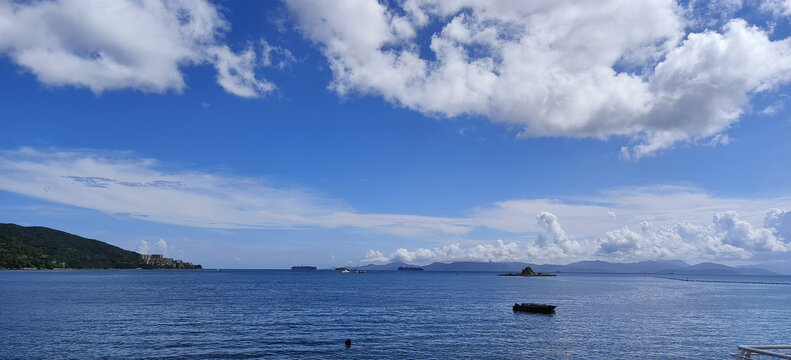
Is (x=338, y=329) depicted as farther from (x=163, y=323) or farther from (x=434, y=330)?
(x=163, y=323)

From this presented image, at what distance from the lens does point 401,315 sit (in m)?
85.1

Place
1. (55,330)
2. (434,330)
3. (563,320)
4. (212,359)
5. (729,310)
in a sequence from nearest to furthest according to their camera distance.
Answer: (212,359) < (55,330) < (434,330) < (563,320) < (729,310)

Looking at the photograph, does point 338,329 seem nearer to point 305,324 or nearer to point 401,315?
point 305,324

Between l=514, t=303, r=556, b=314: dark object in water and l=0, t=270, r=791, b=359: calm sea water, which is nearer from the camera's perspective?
l=0, t=270, r=791, b=359: calm sea water

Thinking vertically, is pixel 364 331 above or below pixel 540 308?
below

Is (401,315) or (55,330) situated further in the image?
(401,315)

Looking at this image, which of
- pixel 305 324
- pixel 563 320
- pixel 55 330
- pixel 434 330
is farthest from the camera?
pixel 563 320

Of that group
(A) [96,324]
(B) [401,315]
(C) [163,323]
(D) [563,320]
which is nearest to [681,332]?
(D) [563,320]

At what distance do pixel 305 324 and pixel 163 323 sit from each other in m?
21.6

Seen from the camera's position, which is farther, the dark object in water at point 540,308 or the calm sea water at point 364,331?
the dark object in water at point 540,308

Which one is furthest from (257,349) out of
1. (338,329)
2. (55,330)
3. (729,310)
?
(729,310)

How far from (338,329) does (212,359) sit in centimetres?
2306

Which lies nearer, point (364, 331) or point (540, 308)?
point (364, 331)

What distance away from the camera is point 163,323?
7138 centimetres
